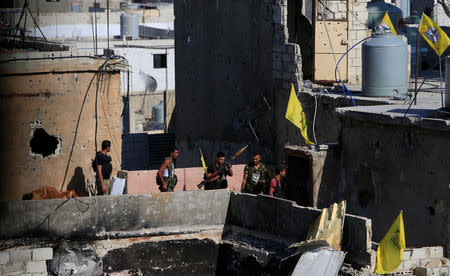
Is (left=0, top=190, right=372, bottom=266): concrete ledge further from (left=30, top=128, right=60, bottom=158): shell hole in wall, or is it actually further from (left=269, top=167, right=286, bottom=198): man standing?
(left=30, top=128, right=60, bottom=158): shell hole in wall

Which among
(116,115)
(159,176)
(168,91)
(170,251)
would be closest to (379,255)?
(170,251)

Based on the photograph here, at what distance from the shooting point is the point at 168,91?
37938 mm

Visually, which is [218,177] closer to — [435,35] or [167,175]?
[167,175]

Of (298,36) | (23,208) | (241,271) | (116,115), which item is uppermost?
(298,36)

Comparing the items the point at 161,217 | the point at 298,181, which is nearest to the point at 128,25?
the point at 298,181

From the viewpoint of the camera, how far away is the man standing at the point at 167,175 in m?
14.7

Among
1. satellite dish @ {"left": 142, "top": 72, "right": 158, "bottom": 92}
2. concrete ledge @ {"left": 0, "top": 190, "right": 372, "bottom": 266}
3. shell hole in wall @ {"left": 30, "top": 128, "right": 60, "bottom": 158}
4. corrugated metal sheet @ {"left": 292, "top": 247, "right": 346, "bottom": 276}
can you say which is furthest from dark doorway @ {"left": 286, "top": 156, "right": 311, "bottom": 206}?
satellite dish @ {"left": 142, "top": 72, "right": 158, "bottom": 92}

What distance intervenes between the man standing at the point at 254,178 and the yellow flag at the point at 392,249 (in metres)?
3.33

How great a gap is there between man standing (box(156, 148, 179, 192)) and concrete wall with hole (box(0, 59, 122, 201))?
5.19 ft

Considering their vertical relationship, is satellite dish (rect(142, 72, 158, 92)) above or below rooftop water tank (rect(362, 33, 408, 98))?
below

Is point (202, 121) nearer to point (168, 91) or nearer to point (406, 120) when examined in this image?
point (406, 120)

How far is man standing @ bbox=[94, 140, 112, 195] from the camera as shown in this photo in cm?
1475

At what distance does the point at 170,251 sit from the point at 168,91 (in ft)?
81.2

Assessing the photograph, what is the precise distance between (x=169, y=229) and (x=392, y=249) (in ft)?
11.9
